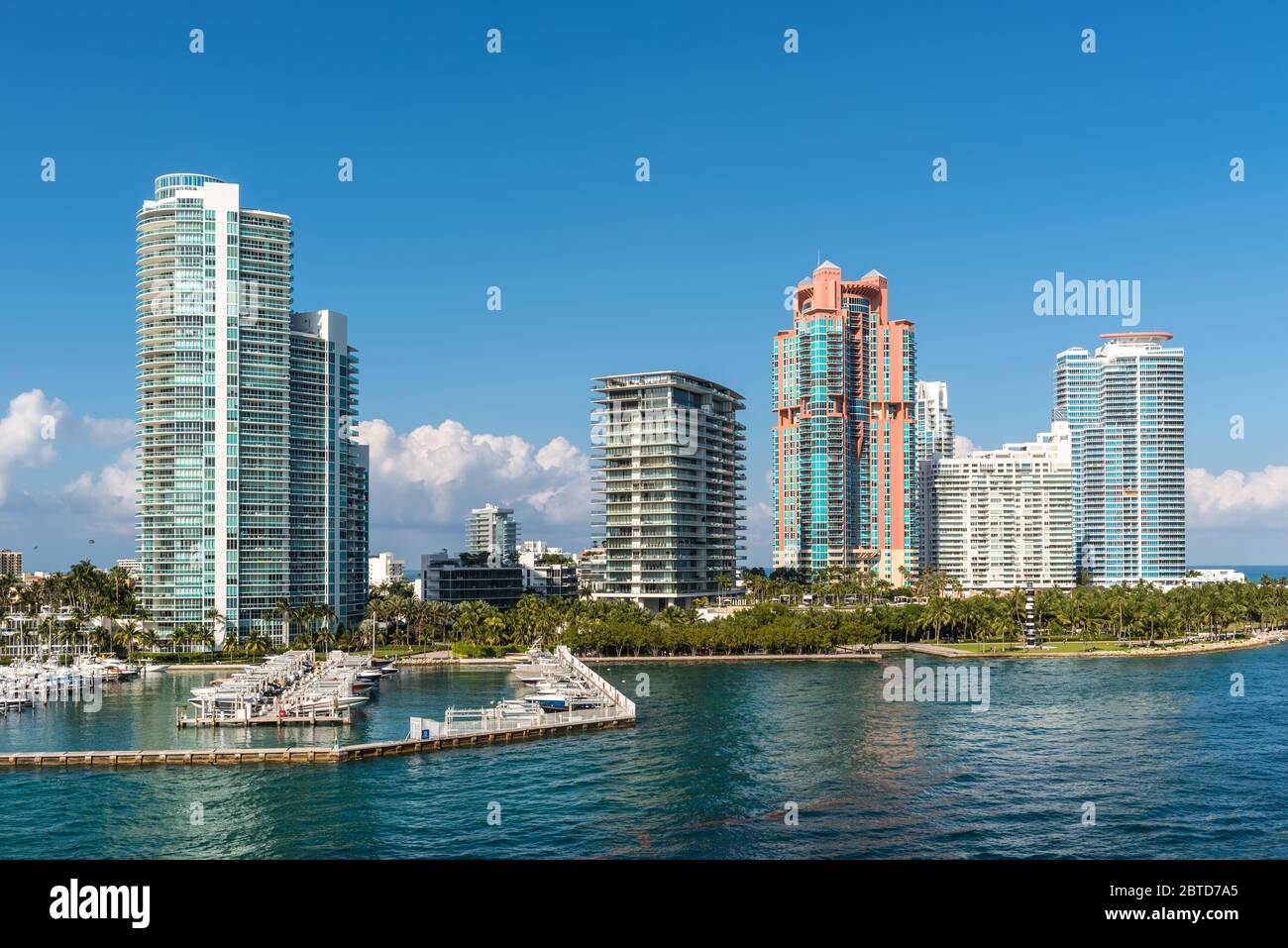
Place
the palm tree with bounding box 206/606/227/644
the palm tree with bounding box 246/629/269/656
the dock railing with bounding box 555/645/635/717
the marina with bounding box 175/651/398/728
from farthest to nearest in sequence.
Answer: the palm tree with bounding box 206/606/227/644
the palm tree with bounding box 246/629/269/656
the dock railing with bounding box 555/645/635/717
the marina with bounding box 175/651/398/728

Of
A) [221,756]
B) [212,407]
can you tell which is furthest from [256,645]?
[221,756]

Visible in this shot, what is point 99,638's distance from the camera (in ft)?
388

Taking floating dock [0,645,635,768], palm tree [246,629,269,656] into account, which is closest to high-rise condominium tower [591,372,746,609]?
palm tree [246,629,269,656]

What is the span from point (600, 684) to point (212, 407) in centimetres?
6724

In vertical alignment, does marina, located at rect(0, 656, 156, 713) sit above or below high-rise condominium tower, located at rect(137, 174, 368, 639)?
below

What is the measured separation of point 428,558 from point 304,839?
145m

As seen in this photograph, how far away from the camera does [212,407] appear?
5079 inches

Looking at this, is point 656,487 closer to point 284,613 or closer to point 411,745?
point 284,613

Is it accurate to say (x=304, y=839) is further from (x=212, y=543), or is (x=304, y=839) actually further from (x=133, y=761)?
(x=212, y=543)

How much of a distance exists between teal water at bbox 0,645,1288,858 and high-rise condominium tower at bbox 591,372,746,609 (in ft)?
219

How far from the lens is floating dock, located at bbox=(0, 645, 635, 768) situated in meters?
63.8

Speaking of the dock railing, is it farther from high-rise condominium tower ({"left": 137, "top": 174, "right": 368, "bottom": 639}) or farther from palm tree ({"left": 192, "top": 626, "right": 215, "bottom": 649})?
palm tree ({"left": 192, "top": 626, "right": 215, "bottom": 649})

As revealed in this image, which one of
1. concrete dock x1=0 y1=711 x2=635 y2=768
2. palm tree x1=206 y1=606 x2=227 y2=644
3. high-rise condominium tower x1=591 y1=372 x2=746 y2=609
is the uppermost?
high-rise condominium tower x1=591 y1=372 x2=746 y2=609
